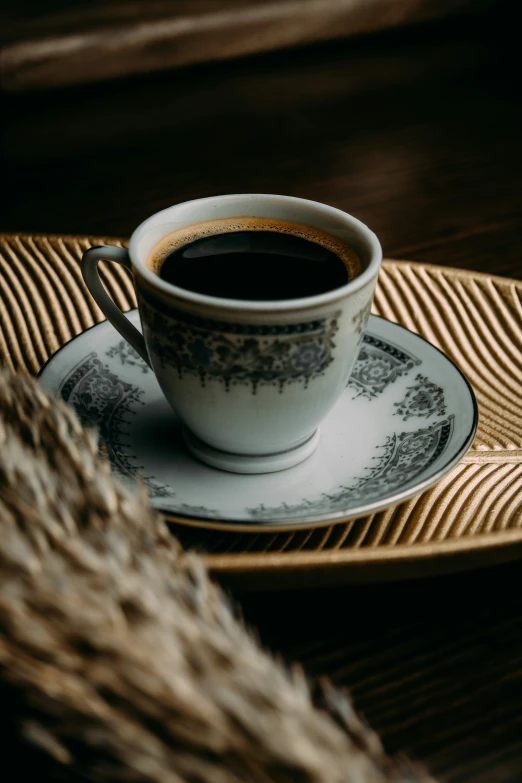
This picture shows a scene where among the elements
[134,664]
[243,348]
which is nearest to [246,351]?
[243,348]

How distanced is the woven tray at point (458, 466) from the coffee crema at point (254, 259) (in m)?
0.15

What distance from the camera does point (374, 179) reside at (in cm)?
128

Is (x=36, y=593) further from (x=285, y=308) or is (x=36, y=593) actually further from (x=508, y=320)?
(x=508, y=320)

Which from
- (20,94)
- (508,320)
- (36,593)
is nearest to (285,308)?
(36,593)

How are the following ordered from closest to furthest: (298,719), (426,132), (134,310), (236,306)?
(298,719)
(236,306)
(134,310)
(426,132)

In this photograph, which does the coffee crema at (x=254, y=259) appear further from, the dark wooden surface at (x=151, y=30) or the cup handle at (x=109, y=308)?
the dark wooden surface at (x=151, y=30)

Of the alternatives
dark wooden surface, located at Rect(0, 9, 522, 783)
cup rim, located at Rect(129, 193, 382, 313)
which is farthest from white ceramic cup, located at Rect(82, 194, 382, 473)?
dark wooden surface, located at Rect(0, 9, 522, 783)

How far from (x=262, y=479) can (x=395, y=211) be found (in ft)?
2.28

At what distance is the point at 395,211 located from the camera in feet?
3.84

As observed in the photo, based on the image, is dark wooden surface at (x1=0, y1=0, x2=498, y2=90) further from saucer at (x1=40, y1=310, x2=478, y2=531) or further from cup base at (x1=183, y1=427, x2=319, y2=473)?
cup base at (x1=183, y1=427, x2=319, y2=473)

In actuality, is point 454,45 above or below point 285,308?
below

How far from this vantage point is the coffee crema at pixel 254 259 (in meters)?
0.57

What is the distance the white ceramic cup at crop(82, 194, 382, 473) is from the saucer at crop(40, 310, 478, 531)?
0.07 ft

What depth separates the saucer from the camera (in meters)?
0.51
